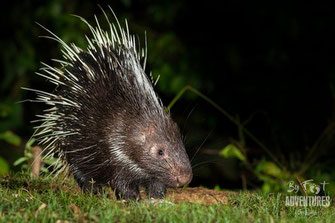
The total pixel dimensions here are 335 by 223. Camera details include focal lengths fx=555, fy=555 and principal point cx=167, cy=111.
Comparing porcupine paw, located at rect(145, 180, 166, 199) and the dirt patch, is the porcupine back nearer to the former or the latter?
porcupine paw, located at rect(145, 180, 166, 199)

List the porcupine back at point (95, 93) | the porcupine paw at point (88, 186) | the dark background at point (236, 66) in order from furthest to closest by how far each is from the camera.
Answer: the dark background at point (236, 66) → the porcupine paw at point (88, 186) → the porcupine back at point (95, 93)

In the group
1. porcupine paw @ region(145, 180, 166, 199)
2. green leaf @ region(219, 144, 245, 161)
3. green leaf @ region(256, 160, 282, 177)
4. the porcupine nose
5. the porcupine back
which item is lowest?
porcupine paw @ region(145, 180, 166, 199)

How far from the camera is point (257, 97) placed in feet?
25.1

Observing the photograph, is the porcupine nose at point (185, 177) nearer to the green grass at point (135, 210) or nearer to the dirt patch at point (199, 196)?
the dirt patch at point (199, 196)

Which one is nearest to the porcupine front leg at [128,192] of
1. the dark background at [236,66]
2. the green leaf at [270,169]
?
the green leaf at [270,169]

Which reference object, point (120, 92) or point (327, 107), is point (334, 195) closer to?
point (120, 92)

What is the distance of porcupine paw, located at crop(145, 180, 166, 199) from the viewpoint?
164 inches

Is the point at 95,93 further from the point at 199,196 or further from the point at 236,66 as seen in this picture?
the point at 236,66

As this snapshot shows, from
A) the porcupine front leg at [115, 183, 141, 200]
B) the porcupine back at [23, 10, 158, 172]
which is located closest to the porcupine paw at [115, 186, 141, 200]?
the porcupine front leg at [115, 183, 141, 200]

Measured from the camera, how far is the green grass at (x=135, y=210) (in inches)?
123

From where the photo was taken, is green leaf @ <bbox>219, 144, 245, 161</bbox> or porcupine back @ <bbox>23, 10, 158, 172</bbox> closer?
porcupine back @ <bbox>23, 10, 158, 172</bbox>

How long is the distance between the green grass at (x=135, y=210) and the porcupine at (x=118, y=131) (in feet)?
0.92

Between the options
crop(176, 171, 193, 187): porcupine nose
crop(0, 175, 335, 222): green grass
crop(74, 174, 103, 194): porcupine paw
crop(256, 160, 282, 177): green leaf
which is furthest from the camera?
crop(256, 160, 282, 177): green leaf

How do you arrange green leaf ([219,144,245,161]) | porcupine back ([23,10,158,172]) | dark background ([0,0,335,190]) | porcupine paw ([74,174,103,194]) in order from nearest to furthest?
porcupine back ([23,10,158,172]), porcupine paw ([74,174,103,194]), green leaf ([219,144,245,161]), dark background ([0,0,335,190])
